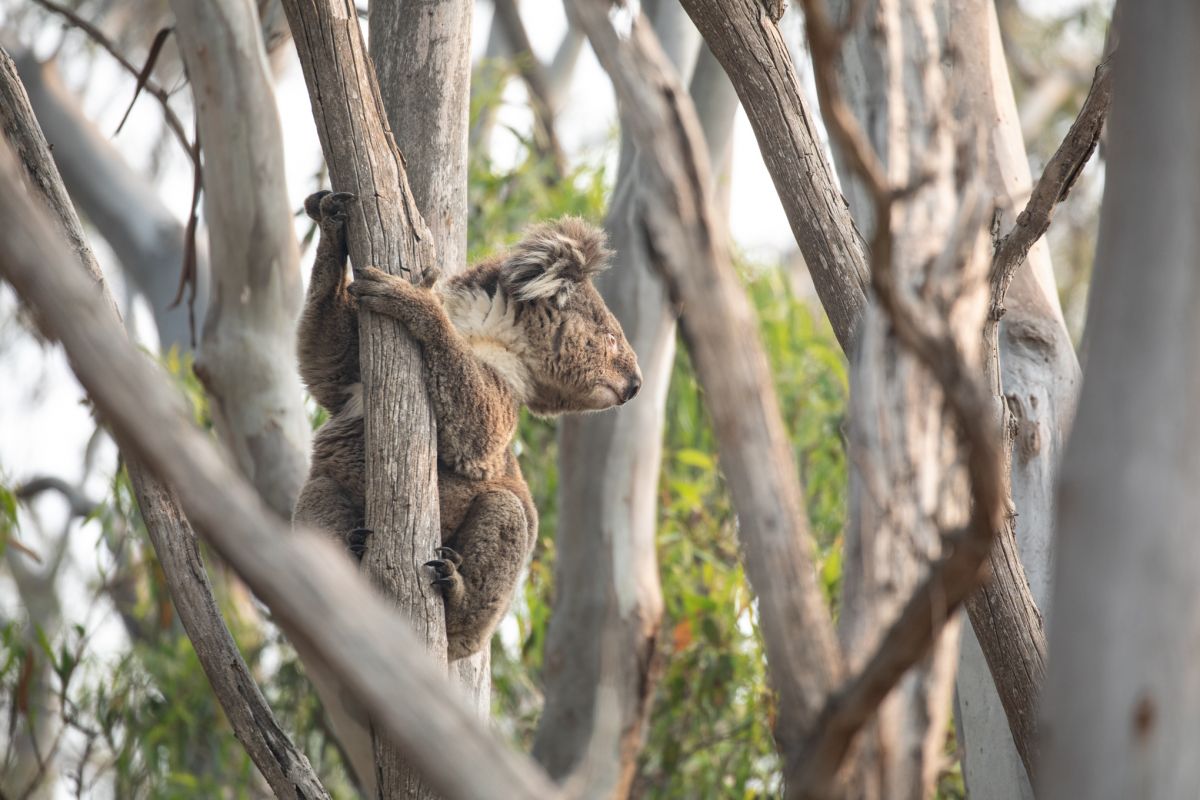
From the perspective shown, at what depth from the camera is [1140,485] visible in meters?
1.11

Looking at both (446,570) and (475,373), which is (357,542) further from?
(475,373)

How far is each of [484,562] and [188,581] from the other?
0.74 meters

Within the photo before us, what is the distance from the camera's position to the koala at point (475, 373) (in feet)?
8.34

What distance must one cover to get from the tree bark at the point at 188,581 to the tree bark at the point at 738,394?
1340 mm

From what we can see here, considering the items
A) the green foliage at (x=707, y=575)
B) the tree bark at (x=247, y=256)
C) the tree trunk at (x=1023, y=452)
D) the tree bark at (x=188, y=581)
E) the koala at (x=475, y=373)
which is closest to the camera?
the tree bark at (x=188, y=581)

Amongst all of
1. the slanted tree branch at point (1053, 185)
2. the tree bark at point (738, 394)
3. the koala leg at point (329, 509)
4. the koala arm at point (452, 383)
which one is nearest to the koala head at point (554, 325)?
the koala arm at point (452, 383)

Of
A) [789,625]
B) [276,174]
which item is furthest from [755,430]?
[276,174]

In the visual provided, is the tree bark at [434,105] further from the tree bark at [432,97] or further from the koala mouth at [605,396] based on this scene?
the koala mouth at [605,396]

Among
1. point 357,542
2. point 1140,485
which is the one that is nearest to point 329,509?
point 357,542

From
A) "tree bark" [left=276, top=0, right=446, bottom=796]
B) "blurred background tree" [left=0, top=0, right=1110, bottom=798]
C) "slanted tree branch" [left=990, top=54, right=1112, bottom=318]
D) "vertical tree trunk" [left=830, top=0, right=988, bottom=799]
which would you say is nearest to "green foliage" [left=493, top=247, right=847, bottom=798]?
"blurred background tree" [left=0, top=0, right=1110, bottom=798]

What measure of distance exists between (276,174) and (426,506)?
2.16 metres

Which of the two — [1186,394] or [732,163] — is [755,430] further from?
[732,163]

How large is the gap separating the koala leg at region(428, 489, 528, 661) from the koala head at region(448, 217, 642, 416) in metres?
0.35

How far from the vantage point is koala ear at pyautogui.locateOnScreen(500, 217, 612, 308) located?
3.03m
